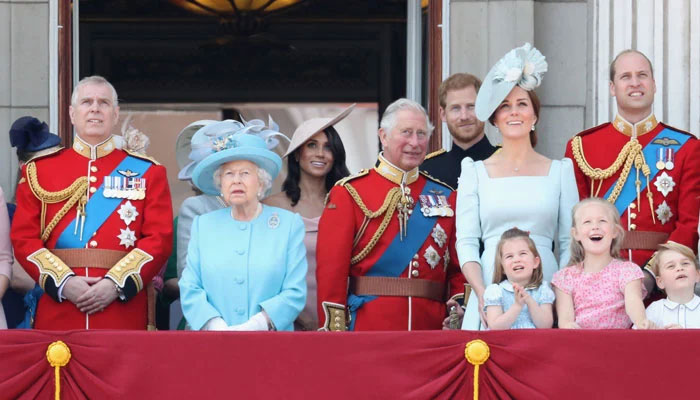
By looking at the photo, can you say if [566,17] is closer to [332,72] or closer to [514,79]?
[514,79]

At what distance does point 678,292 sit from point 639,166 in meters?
0.82

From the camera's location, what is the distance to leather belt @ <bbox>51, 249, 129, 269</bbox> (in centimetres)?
640

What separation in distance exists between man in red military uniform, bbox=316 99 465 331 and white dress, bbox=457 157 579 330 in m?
0.36

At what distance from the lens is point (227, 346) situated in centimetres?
550

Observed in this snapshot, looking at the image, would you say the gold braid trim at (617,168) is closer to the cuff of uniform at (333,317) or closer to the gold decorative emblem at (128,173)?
the cuff of uniform at (333,317)

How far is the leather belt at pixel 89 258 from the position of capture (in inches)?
252

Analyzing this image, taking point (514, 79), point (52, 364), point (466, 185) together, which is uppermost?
point (514, 79)

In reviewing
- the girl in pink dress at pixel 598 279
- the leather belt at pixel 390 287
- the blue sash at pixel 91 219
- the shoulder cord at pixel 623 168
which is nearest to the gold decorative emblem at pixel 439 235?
the leather belt at pixel 390 287

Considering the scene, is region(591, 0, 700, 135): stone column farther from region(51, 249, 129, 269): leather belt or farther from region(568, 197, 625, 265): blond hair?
region(51, 249, 129, 269): leather belt

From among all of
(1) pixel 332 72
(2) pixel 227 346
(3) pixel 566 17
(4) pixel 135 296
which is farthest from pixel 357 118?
(2) pixel 227 346

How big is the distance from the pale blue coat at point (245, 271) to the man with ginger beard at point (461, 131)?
1.05 metres

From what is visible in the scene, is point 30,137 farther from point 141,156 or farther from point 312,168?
point 312,168

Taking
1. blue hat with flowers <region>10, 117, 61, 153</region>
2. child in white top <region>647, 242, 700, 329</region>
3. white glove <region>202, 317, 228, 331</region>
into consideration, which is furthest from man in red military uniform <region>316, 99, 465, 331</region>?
blue hat with flowers <region>10, 117, 61, 153</region>

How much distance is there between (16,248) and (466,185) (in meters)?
1.79
